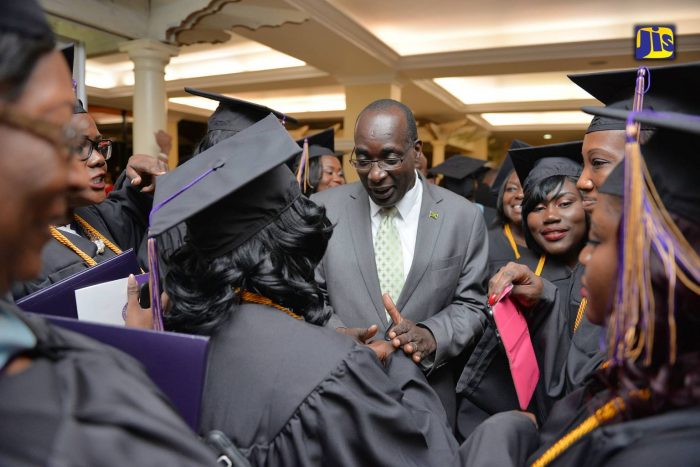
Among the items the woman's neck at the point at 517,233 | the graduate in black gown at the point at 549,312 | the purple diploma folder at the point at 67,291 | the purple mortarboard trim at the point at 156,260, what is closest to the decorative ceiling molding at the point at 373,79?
the woman's neck at the point at 517,233

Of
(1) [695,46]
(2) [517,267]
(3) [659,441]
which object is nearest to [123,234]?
(2) [517,267]

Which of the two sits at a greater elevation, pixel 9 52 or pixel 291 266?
pixel 9 52

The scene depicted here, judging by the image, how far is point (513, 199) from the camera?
3.45 metres

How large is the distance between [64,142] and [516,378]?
1654 mm

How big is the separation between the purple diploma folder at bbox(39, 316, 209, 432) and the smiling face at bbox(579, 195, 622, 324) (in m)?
0.77

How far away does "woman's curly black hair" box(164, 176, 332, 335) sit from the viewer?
1178mm

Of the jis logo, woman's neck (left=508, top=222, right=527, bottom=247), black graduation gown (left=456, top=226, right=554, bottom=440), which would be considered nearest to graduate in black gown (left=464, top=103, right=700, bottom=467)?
black graduation gown (left=456, top=226, right=554, bottom=440)

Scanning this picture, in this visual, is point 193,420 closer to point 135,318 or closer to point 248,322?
point 248,322

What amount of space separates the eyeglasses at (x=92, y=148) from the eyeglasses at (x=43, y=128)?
1.31 meters

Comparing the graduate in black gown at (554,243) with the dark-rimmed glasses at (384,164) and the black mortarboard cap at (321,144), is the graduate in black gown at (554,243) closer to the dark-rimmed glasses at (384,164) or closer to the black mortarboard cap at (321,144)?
the dark-rimmed glasses at (384,164)

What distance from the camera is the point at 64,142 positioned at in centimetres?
64

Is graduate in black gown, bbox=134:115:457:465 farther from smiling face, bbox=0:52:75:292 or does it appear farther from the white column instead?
the white column

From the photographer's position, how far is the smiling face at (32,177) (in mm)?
578

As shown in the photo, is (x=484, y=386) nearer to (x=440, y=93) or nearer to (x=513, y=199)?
(x=513, y=199)
